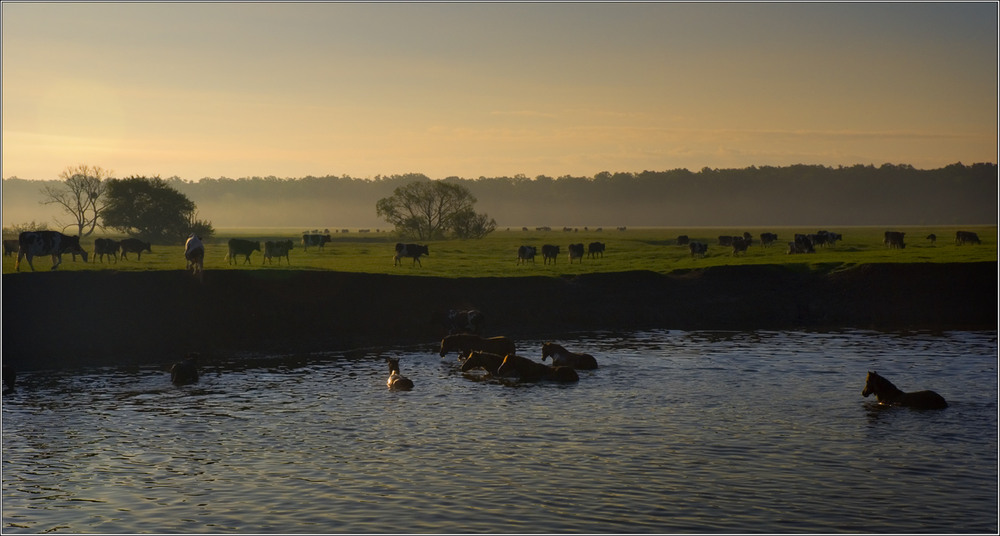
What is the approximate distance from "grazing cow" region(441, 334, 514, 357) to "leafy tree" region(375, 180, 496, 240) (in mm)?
87483

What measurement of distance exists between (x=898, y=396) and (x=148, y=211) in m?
85.5

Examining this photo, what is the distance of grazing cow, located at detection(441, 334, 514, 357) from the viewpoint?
118 feet

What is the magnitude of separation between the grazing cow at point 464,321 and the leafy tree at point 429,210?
82.0 m

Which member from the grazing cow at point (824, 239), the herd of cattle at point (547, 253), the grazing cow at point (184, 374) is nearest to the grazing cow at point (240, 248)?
the herd of cattle at point (547, 253)

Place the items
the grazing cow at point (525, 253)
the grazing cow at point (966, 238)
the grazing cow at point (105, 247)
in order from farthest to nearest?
the grazing cow at point (966, 238) < the grazing cow at point (525, 253) < the grazing cow at point (105, 247)

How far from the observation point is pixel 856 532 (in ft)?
53.5

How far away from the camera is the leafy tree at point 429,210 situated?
409 ft

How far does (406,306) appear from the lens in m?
45.0

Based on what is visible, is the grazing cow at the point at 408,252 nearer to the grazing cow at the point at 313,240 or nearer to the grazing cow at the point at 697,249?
the grazing cow at the point at 313,240

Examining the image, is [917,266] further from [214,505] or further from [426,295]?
[214,505]

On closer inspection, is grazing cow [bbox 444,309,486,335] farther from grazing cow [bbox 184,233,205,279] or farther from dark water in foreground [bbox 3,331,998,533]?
grazing cow [bbox 184,233,205,279]

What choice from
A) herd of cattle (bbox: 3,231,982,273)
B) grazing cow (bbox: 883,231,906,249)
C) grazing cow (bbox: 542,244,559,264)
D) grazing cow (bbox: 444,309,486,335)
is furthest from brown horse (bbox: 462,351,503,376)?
grazing cow (bbox: 883,231,906,249)

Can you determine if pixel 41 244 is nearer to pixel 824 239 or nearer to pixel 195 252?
pixel 195 252

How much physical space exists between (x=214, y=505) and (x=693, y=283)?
38618 mm
